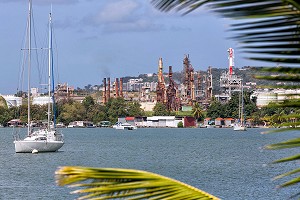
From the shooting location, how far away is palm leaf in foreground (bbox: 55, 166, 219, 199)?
299 cm

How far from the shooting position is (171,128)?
650 ft

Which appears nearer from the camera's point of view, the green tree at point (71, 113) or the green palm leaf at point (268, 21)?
the green palm leaf at point (268, 21)

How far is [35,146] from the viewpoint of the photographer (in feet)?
185

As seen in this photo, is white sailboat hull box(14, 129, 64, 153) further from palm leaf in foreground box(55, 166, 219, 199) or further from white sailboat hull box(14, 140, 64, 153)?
palm leaf in foreground box(55, 166, 219, 199)

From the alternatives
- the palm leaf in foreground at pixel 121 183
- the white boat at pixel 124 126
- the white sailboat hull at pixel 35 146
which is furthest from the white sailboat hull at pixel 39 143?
the white boat at pixel 124 126

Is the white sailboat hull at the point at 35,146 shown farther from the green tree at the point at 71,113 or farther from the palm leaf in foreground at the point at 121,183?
the green tree at the point at 71,113

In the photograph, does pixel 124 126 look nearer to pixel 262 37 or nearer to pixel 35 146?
pixel 35 146

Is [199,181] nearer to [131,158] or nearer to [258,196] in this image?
[258,196]

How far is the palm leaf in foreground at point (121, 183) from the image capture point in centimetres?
299

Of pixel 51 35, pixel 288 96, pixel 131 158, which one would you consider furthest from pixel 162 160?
pixel 288 96

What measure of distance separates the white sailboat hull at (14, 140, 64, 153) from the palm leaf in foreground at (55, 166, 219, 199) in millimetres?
53806

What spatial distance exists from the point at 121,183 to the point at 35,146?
177 ft

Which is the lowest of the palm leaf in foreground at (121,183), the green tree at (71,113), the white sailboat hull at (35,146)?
the white sailboat hull at (35,146)

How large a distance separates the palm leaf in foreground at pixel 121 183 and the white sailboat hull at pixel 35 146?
5381 cm
